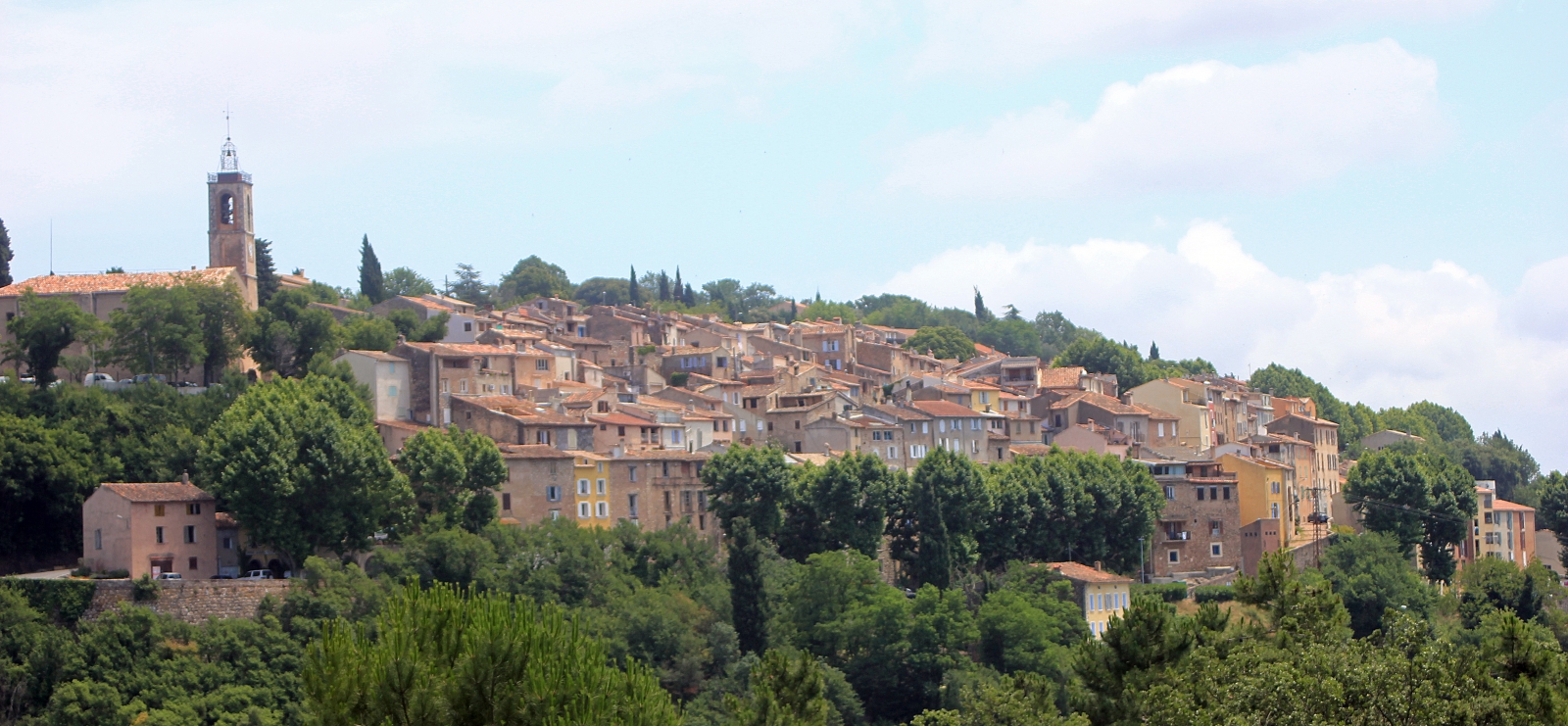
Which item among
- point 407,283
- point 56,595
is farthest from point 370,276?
point 56,595

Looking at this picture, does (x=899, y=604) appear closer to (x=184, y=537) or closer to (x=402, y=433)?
(x=402, y=433)

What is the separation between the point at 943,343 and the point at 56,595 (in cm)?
6797

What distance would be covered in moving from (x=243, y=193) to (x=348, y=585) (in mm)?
29162

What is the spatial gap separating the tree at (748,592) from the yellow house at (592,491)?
18.9 feet

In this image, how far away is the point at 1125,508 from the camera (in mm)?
72750

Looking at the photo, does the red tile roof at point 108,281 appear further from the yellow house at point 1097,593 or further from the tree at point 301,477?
the yellow house at point 1097,593

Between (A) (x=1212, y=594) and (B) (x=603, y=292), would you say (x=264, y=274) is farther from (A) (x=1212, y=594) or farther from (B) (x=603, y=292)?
(B) (x=603, y=292)

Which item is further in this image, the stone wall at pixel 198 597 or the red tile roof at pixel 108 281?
the red tile roof at pixel 108 281

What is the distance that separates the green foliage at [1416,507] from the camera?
262 ft

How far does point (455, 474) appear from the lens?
5912 cm

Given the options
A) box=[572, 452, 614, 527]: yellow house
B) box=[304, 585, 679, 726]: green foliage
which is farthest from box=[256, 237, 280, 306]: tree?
box=[304, 585, 679, 726]: green foliage

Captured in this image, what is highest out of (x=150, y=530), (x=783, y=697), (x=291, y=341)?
(x=291, y=341)

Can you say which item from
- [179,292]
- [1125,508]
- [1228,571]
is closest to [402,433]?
[179,292]

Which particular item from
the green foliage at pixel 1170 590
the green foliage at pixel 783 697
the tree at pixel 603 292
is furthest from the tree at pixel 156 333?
the tree at pixel 603 292
